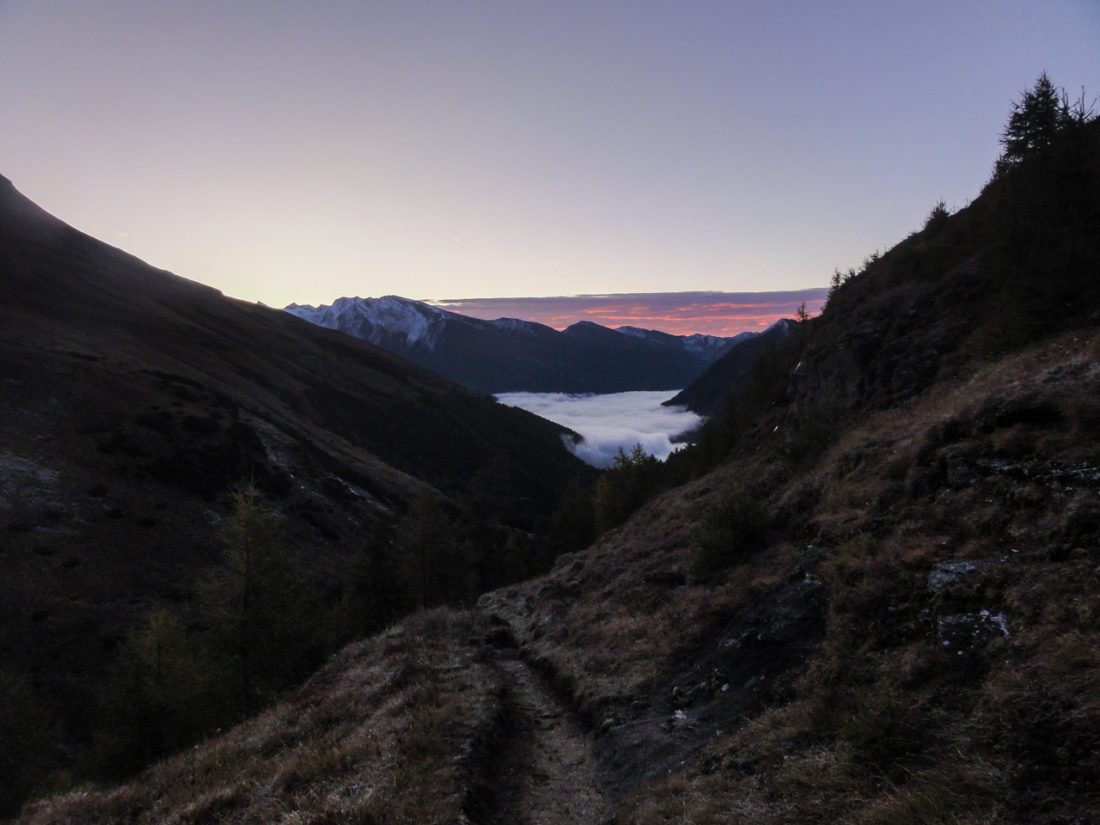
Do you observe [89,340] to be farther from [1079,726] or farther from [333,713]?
[1079,726]

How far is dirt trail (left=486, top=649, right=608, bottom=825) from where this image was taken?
11.2m

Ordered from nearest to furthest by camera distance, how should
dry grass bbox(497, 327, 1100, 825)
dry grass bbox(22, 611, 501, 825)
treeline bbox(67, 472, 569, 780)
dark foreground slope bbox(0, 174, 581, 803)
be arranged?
1. dry grass bbox(497, 327, 1100, 825)
2. dry grass bbox(22, 611, 501, 825)
3. treeline bbox(67, 472, 569, 780)
4. dark foreground slope bbox(0, 174, 581, 803)

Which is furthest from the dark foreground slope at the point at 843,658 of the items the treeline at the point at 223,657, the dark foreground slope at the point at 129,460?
the dark foreground slope at the point at 129,460

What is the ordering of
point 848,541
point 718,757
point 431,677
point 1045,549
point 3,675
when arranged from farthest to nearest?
point 3,675 → point 431,677 → point 848,541 → point 718,757 → point 1045,549

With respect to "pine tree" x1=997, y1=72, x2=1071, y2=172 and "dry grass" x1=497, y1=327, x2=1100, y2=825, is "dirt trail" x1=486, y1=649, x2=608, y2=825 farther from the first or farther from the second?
"pine tree" x1=997, y1=72, x2=1071, y2=172

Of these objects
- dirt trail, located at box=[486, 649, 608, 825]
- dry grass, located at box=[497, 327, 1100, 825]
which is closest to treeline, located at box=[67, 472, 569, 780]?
dirt trail, located at box=[486, 649, 608, 825]

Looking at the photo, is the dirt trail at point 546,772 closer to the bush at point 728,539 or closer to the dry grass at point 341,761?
the dry grass at point 341,761

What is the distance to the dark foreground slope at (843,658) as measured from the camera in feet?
24.3

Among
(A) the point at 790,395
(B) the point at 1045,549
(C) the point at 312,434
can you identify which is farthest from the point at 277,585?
(C) the point at 312,434

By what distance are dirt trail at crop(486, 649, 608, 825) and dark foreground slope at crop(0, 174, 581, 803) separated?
25.1 meters

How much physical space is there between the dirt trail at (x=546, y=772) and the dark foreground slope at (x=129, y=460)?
25.1 metres

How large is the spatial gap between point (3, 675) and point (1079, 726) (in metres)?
47.8

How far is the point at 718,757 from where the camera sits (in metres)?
10.4

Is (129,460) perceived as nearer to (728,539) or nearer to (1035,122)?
(728,539)
